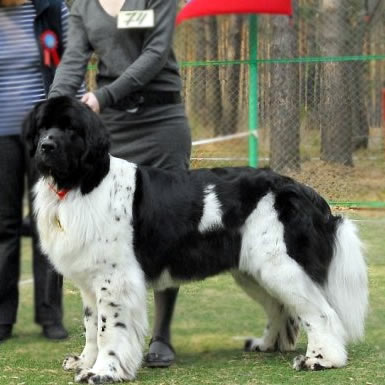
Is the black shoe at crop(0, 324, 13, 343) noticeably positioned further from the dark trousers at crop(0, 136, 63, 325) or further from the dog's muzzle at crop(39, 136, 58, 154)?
the dog's muzzle at crop(39, 136, 58, 154)

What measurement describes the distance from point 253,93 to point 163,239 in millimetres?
7100

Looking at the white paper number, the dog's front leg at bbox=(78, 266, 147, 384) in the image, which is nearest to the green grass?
the dog's front leg at bbox=(78, 266, 147, 384)

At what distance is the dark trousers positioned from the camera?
5.29 metres

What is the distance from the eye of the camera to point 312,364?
4.58 m

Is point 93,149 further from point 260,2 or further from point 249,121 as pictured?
point 260,2

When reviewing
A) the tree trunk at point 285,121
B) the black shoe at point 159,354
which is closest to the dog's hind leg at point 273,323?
the black shoe at point 159,354

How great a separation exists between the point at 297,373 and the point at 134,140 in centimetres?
155

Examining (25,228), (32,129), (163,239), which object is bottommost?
(25,228)

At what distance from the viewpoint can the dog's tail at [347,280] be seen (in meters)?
4.79

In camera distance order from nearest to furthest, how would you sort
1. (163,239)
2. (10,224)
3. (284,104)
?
(163,239) → (10,224) → (284,104)

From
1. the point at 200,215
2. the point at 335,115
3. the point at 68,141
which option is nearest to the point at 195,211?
the point at 200,215

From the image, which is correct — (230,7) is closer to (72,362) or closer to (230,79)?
(230,79)

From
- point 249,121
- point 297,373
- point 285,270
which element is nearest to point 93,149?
point 285,270

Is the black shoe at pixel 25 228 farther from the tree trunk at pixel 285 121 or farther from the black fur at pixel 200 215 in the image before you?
the tree trunk at pixel 285 121
